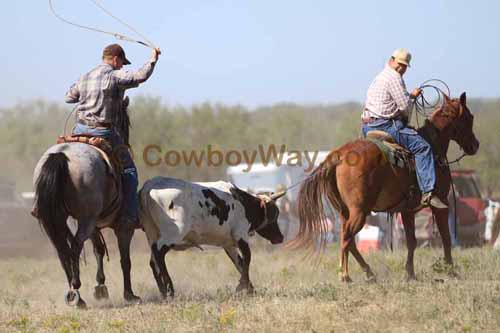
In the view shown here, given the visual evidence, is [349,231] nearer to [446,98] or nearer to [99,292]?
[446,98]

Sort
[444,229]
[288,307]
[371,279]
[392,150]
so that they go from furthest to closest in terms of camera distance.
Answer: [444,229] < [392,150] < [371,279] < [288,307]

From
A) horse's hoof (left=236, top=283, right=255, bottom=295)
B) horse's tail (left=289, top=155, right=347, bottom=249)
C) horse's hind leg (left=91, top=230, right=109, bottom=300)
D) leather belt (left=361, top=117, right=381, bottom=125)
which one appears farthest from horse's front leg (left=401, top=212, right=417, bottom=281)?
horse's hind leg (left=91, top=230, right=109, bottom=300)

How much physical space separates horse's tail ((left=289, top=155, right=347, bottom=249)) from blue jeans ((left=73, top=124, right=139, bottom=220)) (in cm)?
215

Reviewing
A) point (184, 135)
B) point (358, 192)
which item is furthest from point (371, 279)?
point (184, 135)

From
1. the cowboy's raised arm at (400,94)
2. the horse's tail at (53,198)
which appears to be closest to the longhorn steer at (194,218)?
the horse's tail at (53,198)

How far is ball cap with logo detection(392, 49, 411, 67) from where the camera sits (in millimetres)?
11852

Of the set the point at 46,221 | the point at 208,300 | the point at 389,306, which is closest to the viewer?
the point at 389,306

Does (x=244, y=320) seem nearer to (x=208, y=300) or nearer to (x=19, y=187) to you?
(x=208, y=300)

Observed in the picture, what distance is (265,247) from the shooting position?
2134 cm

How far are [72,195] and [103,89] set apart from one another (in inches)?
55.8

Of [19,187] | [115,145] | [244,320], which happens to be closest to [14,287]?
[115,145]

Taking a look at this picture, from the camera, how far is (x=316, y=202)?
1166 centimetres

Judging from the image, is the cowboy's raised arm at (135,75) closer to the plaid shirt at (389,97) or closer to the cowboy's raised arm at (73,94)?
the cowboy's raised arm at (73,94)

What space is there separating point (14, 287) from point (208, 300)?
4707mm
